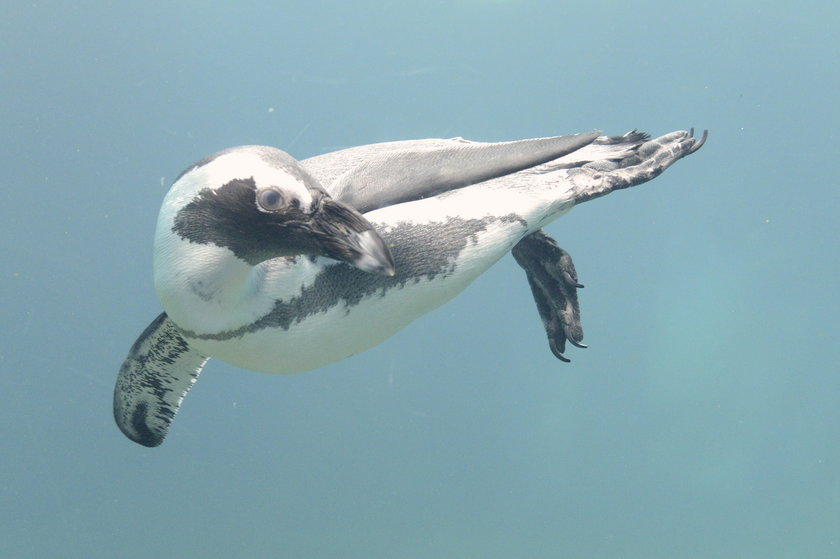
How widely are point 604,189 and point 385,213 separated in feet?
3.40

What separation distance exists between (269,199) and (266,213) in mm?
37

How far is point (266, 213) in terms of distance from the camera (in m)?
1.56

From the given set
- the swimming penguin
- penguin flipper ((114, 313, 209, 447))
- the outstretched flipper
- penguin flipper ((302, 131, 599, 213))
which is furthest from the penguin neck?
the outstretched flipper

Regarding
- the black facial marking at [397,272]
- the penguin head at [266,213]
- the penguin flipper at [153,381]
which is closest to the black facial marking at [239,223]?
the penguin head at [266,213]

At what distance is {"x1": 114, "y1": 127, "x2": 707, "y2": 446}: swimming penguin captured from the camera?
159 cm

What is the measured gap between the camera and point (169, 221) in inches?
65.3

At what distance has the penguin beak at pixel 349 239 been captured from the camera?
1531 mm

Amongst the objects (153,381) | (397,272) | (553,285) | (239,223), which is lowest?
(153,381)

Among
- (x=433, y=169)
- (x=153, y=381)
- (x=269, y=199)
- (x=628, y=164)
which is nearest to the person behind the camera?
(x=269, y=199)

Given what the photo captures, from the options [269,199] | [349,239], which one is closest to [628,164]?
[349,239]

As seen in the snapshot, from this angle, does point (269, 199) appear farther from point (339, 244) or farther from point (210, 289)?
point (210, 289)

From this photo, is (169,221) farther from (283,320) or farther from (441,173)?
(441,173)

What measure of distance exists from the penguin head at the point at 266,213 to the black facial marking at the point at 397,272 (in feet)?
1.10

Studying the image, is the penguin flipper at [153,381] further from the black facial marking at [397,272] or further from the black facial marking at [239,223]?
the black facial marking at [239,223]
